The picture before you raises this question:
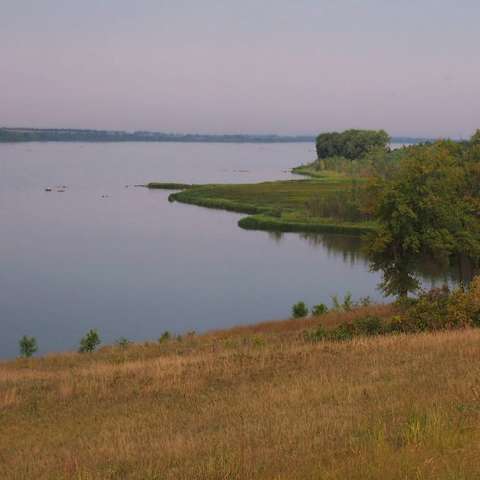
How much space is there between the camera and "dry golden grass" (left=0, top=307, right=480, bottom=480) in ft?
28.5

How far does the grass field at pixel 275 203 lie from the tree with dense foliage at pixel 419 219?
144ft

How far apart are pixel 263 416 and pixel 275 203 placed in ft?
345

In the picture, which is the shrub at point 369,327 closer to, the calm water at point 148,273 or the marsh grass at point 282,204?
the calm water at point 148,273

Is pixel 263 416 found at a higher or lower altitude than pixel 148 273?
higher

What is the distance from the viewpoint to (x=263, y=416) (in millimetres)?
12102

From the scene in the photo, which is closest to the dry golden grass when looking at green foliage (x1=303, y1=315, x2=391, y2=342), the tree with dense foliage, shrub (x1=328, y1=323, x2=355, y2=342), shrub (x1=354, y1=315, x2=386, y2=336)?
shrub (x1=328, y1=323, x2=355, y2=342)

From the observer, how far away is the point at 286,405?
12906 millimetres

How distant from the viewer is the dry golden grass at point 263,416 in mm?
8695

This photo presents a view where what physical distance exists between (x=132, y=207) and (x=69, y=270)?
55.5 m

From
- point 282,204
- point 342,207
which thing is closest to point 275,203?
point 282,204

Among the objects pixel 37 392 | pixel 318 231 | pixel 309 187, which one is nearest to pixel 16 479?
pixel 37 392

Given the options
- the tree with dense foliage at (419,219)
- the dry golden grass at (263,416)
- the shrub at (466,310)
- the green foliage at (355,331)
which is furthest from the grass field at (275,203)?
the dry golden grass at (263,416)

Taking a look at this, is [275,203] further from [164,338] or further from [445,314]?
[445,314]

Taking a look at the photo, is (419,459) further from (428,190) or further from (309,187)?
(309,187)
